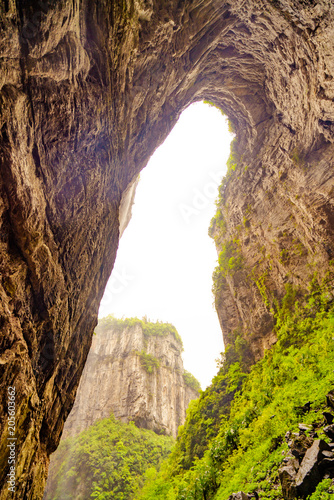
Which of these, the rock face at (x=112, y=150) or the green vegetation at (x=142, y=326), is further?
the green vegetation at (x=142, y=326)

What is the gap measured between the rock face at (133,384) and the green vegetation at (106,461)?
2256 mm

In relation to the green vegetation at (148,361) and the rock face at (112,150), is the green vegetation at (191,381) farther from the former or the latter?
the rock face at (112,150)

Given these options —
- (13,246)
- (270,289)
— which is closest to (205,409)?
(270,289)

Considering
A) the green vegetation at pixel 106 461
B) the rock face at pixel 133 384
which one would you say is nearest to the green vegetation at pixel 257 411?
the green vegetation at pixel 106 461

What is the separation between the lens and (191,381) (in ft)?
119

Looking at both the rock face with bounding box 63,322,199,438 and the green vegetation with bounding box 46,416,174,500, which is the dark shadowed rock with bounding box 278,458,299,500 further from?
the rock face with bounding box 63,322,199,438

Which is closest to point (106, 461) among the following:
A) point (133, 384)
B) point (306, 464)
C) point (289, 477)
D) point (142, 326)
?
point (133, 384)

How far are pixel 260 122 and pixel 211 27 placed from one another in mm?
6164

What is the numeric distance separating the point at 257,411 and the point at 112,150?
943 cm

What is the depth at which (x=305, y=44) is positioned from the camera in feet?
31.5

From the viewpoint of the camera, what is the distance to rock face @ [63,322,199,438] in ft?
93.0

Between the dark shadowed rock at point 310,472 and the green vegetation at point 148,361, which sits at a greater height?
the green vegetation at point 148,361

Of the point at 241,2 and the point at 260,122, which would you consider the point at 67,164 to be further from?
the point at 260,122

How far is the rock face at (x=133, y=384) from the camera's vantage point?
28.4 meters
